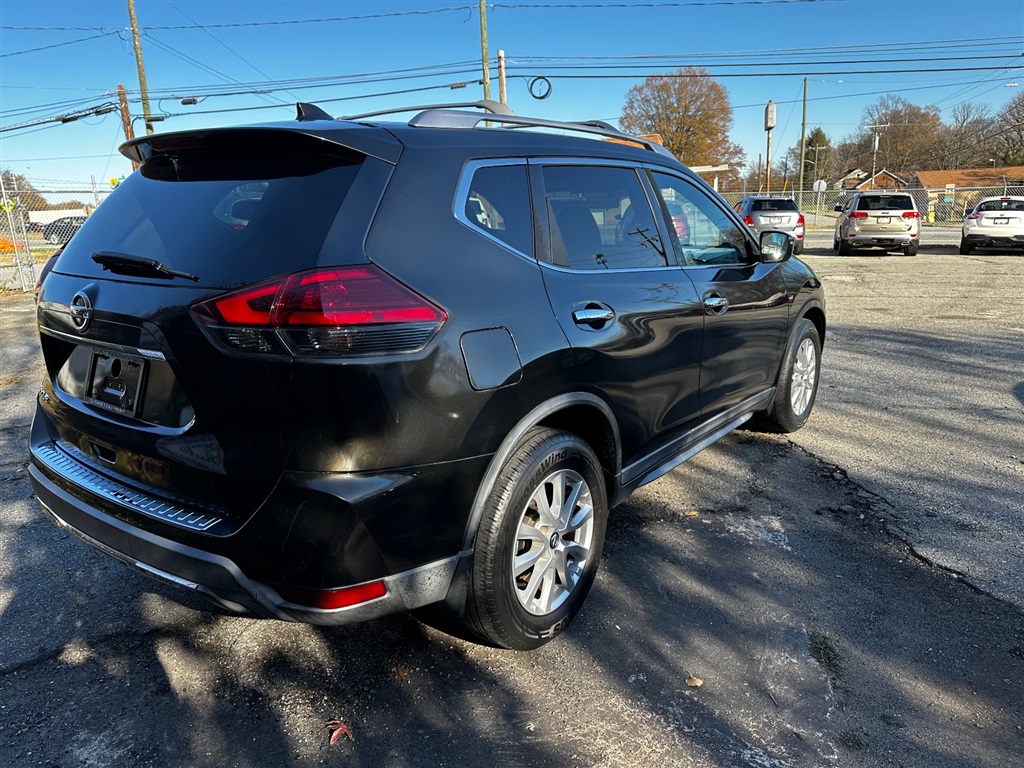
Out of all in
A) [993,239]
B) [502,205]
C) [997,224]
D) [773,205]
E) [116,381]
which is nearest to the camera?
[116,381]

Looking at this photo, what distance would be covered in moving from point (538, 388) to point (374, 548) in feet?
2.45

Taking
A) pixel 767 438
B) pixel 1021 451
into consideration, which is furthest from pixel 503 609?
pixel 1021 451

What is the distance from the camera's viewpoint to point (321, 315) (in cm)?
192

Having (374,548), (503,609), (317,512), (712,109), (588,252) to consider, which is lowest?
(503,609)

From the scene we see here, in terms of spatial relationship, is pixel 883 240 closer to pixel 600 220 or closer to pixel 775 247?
pixel 775 247

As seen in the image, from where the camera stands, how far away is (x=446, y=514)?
7.04ft

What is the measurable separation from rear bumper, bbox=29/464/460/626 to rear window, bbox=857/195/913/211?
20.3 m

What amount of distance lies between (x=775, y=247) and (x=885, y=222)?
17.3 meters

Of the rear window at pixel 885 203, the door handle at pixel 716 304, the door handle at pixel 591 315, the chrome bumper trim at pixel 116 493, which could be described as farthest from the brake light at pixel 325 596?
the rear window at pixel 885 203

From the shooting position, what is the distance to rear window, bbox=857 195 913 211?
19.0m

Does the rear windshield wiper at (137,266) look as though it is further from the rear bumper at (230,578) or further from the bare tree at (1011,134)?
the bare tree at (1011,134)

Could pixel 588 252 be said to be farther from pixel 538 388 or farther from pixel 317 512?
pixel 317 512

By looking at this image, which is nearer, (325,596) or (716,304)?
(325,596)

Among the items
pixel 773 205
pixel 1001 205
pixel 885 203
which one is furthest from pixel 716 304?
pixel 1001 205
